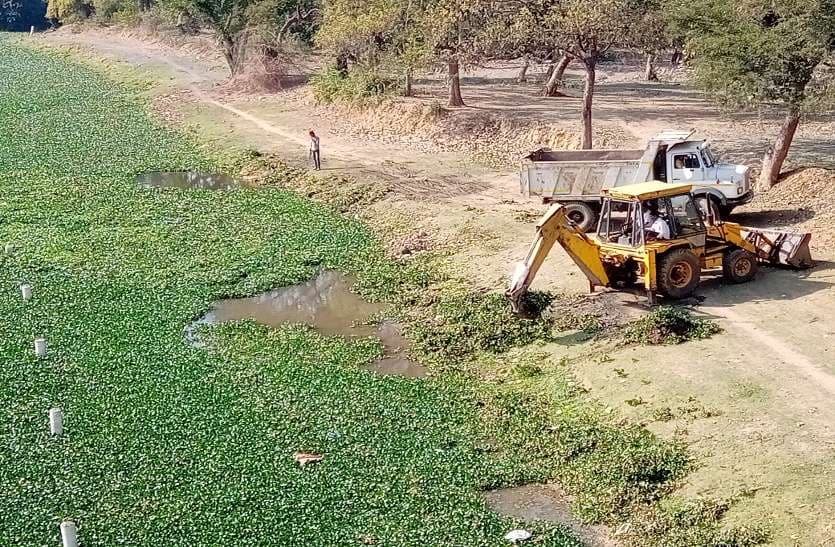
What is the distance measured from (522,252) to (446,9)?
13167mm

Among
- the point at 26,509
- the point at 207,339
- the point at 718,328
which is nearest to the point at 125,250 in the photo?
the point at 207,339

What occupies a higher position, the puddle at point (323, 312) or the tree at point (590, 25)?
the tree at point (590, 25)

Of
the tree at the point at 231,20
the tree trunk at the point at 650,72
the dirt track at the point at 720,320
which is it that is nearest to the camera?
the dirt track at the point at 720,320

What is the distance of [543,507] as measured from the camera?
1415cm

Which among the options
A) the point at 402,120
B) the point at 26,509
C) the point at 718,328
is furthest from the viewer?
the point at 402,120

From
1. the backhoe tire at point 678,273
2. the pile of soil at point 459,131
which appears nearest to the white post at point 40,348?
the backhoe tire at point 678,273

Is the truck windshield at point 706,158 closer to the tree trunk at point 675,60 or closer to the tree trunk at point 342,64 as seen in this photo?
the tree trunk at point 342,64

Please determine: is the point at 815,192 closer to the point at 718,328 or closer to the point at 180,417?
the point at 718,328

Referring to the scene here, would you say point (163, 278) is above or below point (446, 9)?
below

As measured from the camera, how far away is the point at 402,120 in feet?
131

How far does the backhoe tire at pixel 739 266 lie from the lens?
20.6 m

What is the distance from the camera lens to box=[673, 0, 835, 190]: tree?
23.1m

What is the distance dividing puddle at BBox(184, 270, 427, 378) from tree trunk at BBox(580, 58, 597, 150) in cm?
1142

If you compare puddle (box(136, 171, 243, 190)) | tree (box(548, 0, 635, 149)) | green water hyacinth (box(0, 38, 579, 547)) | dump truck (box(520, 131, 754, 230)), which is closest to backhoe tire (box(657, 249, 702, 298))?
dump truck (box(520, 131, 754, 230))
